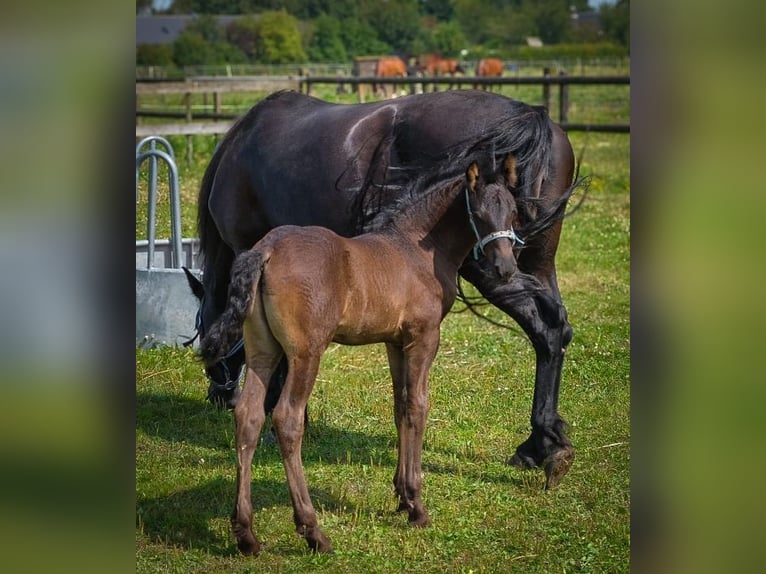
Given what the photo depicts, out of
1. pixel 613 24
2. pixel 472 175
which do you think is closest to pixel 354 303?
pixel 472 175

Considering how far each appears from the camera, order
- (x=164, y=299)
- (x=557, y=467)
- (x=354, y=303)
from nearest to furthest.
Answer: (x=354, y=303), (x=557, y=467), (x=164, y=299)

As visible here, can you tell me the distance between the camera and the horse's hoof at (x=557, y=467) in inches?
186

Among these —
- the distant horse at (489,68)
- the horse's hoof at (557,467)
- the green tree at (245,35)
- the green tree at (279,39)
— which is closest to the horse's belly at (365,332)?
the horse's hoof at (557,467)

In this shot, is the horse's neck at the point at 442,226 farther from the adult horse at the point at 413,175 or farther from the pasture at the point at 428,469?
the pasture at the point at 428,469

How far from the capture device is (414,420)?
13.4ft

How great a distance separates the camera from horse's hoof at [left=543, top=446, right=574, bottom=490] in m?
4.73

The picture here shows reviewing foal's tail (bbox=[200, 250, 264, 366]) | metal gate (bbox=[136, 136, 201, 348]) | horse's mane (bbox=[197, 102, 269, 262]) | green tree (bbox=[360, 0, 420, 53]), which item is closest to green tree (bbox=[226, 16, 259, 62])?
green tree (bbox=[360, 0, 420, 53])

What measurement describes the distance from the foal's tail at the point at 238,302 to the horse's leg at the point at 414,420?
907mm

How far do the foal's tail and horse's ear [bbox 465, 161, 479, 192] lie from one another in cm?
108

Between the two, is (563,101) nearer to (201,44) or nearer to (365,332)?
(365,332)

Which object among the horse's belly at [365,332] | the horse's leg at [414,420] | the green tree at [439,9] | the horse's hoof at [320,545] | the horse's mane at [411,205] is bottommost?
the horse's hoof at [320,545]

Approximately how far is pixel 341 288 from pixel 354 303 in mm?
108
